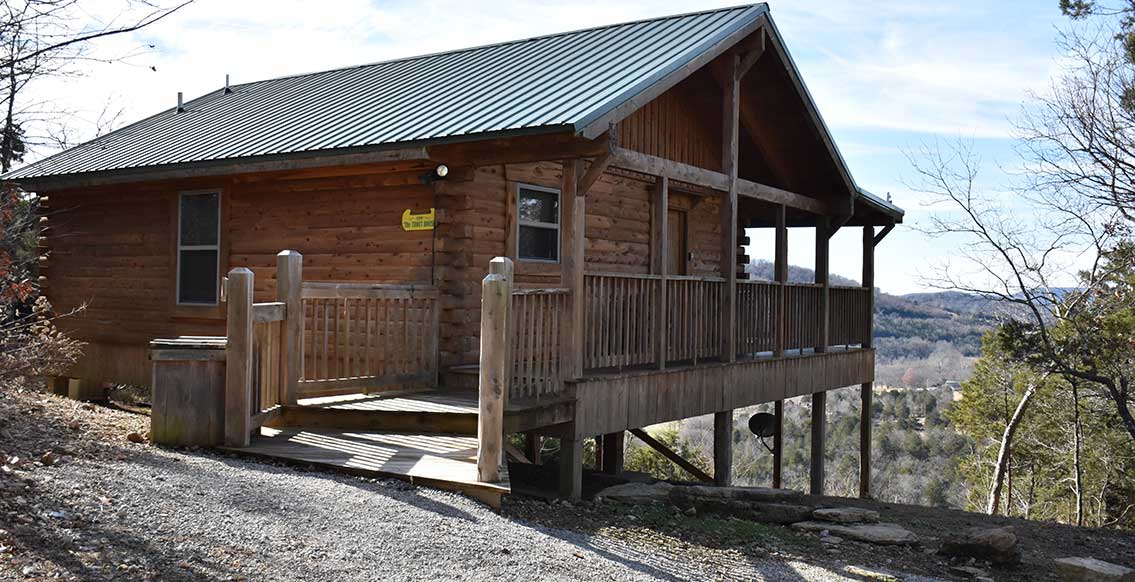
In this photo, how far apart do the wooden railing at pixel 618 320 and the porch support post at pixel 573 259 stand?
242 mm

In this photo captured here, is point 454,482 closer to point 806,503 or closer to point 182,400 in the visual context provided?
point 182,400

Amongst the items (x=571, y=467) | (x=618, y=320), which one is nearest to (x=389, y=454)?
(x=571, y=467)

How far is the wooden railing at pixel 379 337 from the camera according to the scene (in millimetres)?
9672

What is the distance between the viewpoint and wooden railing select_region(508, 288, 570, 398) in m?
9.09

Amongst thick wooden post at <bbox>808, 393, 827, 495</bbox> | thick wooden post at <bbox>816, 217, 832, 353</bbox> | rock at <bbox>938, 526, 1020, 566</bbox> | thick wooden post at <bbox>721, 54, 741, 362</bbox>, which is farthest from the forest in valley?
rock at <bbox>938, 526, 1020, 566</bbox>

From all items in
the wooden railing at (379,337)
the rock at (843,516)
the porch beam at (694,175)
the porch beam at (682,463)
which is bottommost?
the porch beam at (682,463)

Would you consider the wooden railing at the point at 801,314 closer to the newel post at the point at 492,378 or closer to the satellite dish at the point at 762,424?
the satellite dish at the point at 762,424

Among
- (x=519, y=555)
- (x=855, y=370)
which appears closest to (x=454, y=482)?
(x=519, y=555)

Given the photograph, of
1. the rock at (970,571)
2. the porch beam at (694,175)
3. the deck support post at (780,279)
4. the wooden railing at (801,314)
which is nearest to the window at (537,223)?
the porch beam at (694,175)

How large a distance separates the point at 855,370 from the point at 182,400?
39.8ft

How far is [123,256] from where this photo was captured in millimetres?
14406

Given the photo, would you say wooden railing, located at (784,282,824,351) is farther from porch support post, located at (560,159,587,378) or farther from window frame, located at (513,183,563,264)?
porch support post, located at (560,159,587,378)

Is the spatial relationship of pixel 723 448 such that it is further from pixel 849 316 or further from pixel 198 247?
pixel 198 247

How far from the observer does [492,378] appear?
752cm
